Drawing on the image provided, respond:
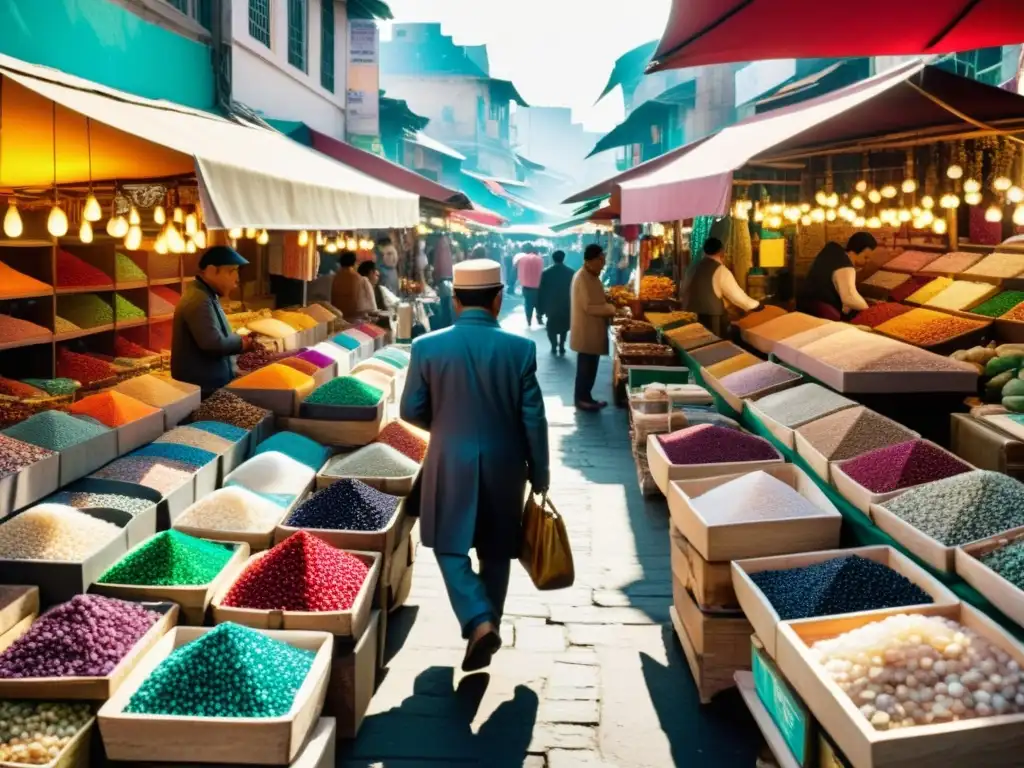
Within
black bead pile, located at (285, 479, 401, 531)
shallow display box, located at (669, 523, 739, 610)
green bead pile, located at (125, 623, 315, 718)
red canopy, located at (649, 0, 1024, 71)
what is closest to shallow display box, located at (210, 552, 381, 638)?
green bead pile, located at (125, 623, 315, 718)

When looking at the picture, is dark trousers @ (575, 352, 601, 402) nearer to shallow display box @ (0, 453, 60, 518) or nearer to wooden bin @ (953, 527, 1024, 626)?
shallow display box @ (0, 453, 60, 518)

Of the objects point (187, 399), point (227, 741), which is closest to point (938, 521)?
point (227, 741)

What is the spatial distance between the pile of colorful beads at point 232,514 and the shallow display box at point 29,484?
0.58m

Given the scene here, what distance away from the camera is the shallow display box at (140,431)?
16.4 feet

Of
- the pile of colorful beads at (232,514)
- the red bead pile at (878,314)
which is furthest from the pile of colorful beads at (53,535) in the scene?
the red bead pile at (878,314)

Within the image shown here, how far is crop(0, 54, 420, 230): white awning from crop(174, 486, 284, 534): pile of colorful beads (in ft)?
4.24

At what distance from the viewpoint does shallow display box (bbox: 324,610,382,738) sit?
354 cm

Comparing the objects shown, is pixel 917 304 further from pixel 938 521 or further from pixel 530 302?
pixel 530 302

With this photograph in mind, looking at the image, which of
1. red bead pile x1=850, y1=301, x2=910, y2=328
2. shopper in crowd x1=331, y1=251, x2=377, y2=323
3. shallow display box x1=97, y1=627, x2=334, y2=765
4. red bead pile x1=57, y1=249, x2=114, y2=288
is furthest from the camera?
shopper in crowd x1=331, y1=251, x2=377, y2=323

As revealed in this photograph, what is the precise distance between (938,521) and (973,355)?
3.79 meters

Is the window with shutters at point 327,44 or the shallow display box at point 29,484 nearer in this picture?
the shallow display box at point 29,484

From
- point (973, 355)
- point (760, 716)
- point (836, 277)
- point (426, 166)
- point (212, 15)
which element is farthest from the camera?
point (426, 166)

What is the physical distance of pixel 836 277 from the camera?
32.2ft

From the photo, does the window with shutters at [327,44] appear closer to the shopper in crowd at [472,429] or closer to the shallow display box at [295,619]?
the shopper in crowd at [472,429]
